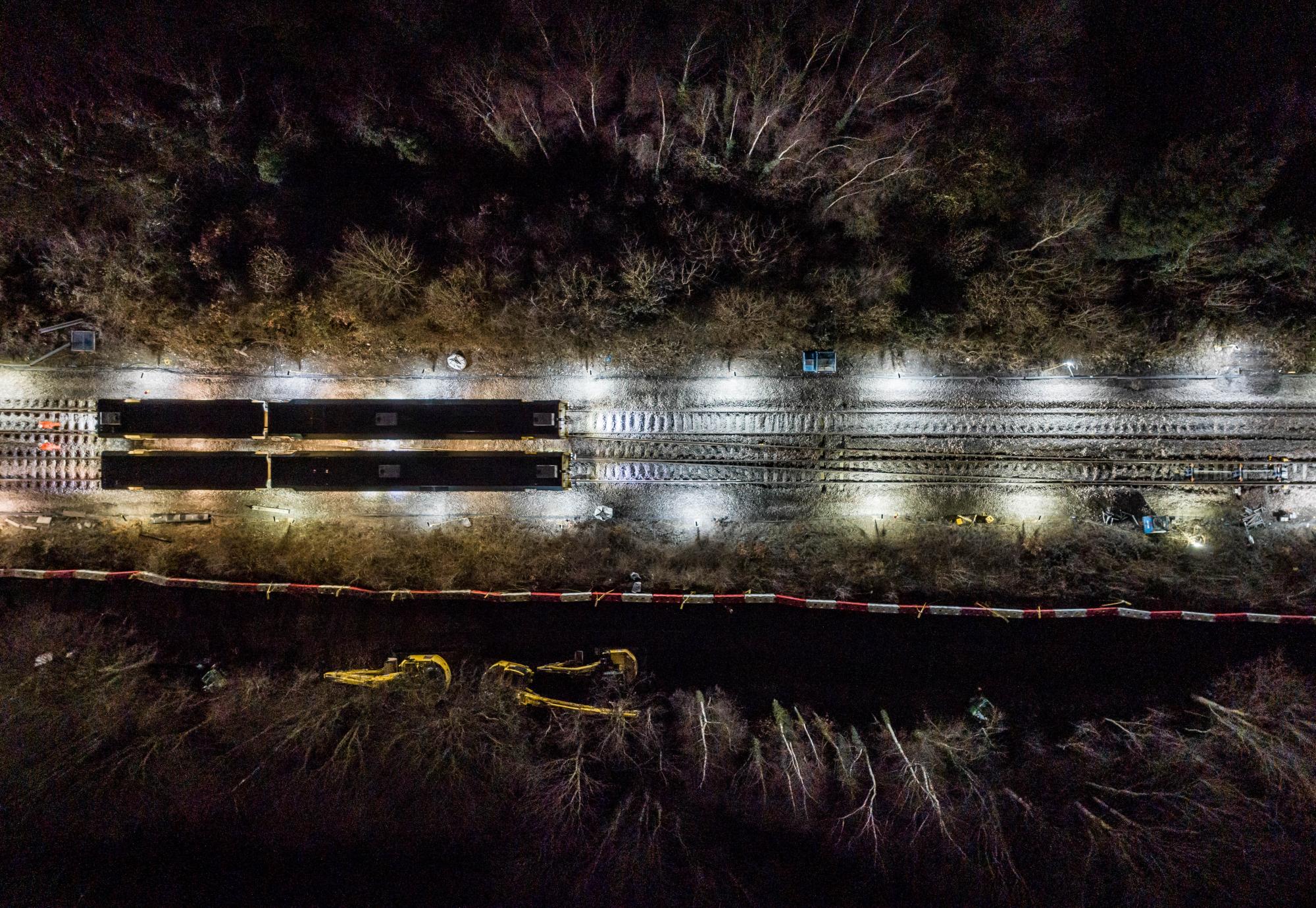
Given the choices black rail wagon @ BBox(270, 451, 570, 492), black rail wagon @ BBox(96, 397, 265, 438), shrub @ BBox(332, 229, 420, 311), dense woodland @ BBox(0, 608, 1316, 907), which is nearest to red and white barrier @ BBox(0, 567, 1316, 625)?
dense woodland @ BBox(0, 608, 1316, 907)

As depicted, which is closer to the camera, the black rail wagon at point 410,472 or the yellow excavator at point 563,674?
the black rail wagon at point 410,472

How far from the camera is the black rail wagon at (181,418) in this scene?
52.6 ft

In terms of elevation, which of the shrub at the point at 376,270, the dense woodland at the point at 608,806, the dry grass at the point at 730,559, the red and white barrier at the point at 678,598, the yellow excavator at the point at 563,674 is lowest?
the dense woodland at the point at 608,806

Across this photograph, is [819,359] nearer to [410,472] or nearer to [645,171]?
[645,171]

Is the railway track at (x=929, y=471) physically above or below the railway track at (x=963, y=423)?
below

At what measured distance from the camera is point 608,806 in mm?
16297

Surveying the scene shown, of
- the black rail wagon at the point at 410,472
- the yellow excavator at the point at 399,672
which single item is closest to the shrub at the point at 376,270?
the black rail wagon at the point at 410,472

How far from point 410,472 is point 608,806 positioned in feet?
32.3

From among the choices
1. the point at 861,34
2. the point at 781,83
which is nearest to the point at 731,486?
the point at 781,83

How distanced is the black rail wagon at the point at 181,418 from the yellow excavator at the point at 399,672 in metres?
6.66

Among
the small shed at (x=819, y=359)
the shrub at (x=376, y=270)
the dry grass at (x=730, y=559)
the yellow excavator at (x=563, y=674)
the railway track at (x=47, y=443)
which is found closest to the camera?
the shrub at (x=376, y=270)

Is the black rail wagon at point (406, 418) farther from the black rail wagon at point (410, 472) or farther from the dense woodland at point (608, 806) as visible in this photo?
the dense woodland at point (608, 806)

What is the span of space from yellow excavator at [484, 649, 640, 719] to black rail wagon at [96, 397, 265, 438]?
8824 millimetres

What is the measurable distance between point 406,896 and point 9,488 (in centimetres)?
1507
